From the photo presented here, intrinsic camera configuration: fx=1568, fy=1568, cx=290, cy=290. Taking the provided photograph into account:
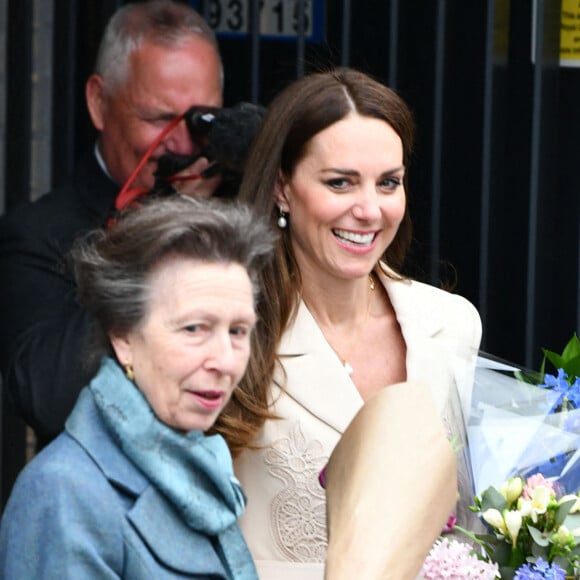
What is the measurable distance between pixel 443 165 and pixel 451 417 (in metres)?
1.89

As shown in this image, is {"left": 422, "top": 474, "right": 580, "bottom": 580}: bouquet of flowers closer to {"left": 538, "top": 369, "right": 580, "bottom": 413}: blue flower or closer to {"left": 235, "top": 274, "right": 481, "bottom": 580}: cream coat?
{"left": 538, "top": 369, "right": 580, "bottom": 413}: blue flower

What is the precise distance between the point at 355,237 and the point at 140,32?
1.08 metres

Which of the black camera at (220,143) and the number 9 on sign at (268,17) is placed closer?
the black camera at (220,143)

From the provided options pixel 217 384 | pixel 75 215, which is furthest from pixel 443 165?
pixel 217 384

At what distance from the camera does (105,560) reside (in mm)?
1940

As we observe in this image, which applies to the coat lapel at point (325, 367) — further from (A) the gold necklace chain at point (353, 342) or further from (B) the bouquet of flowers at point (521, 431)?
(B) the bouquet of flowers at point (521, 431)

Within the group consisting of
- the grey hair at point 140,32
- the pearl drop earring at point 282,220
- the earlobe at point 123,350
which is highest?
the grey hair at point 140,32

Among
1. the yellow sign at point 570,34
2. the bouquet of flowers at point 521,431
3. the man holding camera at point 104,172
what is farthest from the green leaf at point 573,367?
the yellow sign at point 570,34

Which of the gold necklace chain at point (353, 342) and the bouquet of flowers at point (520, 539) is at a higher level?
the gold necklace chain at point (353, 342)

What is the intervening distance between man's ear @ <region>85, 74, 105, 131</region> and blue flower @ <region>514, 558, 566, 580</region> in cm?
187

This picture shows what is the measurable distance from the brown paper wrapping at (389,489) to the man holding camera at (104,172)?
3.85ft

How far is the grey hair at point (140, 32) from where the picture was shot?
11.8 feet

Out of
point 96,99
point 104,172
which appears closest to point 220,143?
point 104,172

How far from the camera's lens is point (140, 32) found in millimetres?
3631
